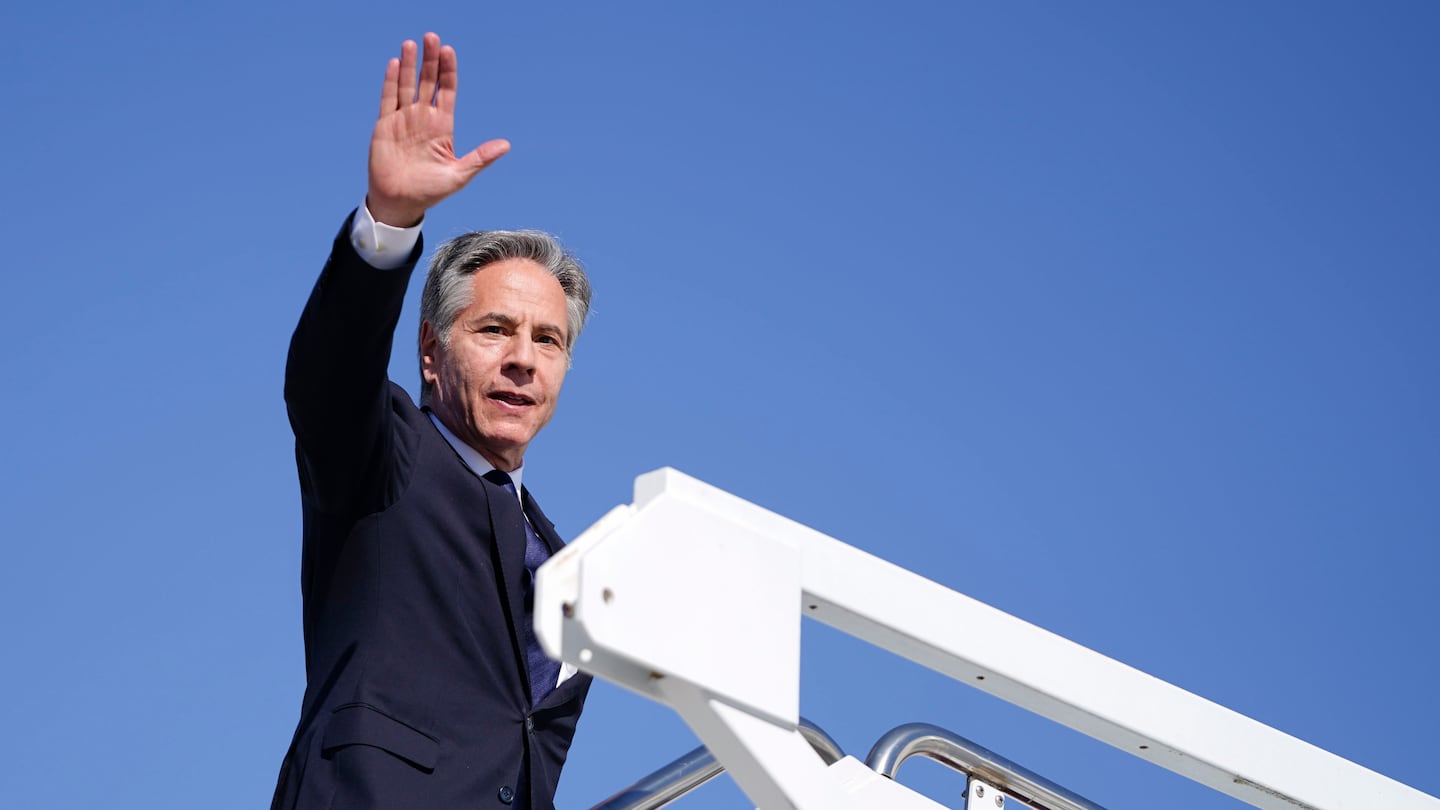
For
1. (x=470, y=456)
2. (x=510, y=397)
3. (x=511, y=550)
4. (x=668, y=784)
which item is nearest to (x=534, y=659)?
(x=511, y=550)

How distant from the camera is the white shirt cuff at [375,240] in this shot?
2045 mm

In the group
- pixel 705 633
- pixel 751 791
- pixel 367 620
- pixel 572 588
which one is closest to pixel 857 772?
pixel 751 791

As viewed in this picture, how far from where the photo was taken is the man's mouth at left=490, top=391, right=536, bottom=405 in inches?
112

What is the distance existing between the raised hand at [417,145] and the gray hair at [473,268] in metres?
0.86

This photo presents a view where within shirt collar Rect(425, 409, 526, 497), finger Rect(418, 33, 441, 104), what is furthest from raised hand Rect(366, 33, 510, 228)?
shirt collar Rect(425, 409, 526, 497)

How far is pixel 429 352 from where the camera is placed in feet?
9.84

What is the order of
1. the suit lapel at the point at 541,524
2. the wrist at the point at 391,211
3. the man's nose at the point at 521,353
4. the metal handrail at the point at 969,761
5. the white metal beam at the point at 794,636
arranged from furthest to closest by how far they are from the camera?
the man's nose at the point at 521,353, the suit lapel at the point at 541,524, the metal handrail at the point at 969,761, the wrist at the point at 391,211, the white metal beam at the point at 794,636

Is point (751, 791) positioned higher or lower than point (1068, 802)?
lower

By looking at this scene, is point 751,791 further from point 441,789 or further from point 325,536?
point 325,536

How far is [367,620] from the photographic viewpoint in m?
2.26

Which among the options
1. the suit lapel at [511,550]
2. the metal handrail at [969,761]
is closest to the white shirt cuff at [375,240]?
the suit lapel at [511,550]

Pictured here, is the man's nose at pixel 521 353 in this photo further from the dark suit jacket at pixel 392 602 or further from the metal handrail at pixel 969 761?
the metal handrail at pixel 969 761

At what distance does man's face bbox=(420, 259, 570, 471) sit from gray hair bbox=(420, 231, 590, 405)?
0.02 m

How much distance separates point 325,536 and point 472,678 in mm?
306
